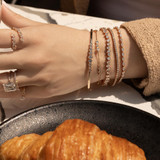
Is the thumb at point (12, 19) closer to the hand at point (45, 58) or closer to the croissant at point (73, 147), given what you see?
the hand at point (45, 58)

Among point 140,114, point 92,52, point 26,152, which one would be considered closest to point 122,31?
point 92,52

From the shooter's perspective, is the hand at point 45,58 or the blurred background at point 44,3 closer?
the hand at point 45,58

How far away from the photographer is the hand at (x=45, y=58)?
395 mm

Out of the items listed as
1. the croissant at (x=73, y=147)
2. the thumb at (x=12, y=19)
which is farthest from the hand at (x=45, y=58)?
the croissant at (x=73, y=147)

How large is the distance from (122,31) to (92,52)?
0.08 metres

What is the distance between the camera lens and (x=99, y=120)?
1.20ft

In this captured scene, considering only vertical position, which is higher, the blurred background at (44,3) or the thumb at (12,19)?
the thumb at (12,19)

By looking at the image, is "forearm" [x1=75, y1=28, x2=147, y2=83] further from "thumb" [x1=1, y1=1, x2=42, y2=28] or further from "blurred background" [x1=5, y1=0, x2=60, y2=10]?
"blurred background" [x1=5, y1=0, x2=60, y2=10]

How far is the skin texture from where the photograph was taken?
0.40m

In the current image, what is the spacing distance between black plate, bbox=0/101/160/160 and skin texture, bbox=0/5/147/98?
7cm

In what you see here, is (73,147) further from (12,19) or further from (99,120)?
Result: (12,19)

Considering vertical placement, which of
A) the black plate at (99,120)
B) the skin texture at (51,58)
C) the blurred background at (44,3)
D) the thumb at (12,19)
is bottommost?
the blurred background at (44,3)

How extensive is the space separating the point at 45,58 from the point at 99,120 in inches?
5.7

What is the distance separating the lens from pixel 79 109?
0.37 meters
